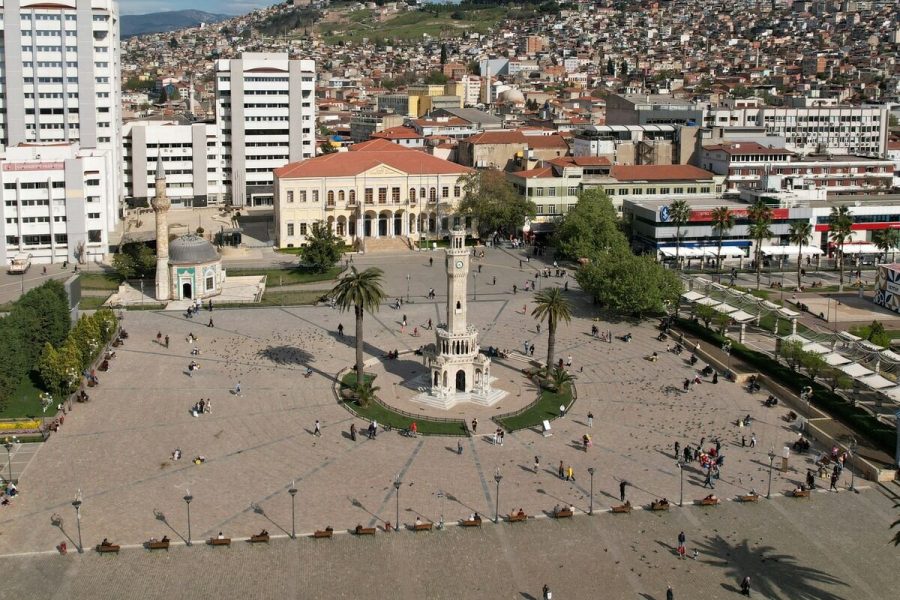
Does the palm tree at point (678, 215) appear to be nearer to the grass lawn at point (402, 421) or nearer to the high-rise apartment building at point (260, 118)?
the grass lawn at point (402, 421)

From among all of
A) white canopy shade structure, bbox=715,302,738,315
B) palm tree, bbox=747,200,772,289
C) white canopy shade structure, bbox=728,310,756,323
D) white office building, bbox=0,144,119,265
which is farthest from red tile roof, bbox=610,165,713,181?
white office building, bbox=0,144,119,265

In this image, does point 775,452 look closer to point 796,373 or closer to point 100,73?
point 796,373

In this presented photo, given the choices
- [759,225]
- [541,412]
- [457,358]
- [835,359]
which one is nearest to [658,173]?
[759,225]

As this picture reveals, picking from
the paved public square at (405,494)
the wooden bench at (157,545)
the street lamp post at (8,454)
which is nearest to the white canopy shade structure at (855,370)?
the paved public square at (405,494)

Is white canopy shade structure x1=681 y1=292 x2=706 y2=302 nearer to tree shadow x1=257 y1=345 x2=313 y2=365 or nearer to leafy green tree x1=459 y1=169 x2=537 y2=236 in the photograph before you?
tree shadow x1=257 y1=345 x2=313 y2=365

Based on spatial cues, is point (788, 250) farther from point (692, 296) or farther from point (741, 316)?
point (741, 316)

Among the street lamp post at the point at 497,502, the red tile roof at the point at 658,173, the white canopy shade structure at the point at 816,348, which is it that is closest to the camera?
the street lamp post at the point at 497,502
